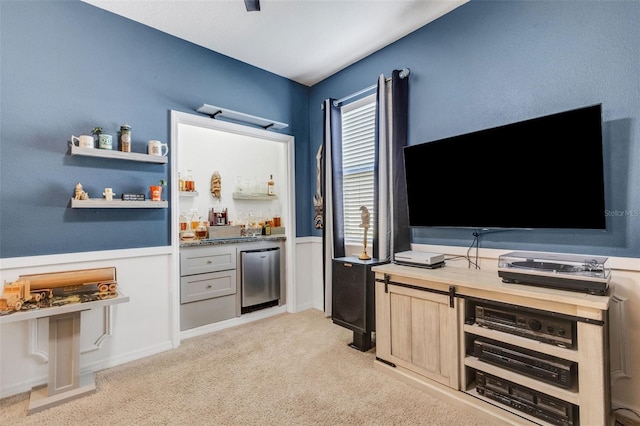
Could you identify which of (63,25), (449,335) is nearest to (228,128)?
(63,25)

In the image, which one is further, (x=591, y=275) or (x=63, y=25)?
(x=63, y=25)

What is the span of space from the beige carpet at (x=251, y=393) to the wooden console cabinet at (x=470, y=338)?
0.13 m

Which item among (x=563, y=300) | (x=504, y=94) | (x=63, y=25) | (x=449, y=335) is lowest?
(x=449, y=335)

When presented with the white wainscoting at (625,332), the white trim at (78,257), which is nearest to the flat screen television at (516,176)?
the white wainscoting at (625,332)

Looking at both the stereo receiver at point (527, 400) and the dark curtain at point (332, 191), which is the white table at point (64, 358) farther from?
the stereo receiver at point (527, 400)

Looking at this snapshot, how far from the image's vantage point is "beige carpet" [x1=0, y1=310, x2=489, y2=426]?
1.84m

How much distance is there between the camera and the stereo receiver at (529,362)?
1607 mm

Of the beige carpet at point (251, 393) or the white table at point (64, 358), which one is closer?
the beige carpet at point (251, 393)

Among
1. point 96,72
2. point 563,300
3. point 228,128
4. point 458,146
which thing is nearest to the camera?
point 563,300

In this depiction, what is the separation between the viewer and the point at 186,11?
2635 millimetres

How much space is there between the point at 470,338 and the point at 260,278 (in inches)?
94.3

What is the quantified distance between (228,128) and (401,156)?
186cm

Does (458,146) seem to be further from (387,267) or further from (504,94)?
(387,267)

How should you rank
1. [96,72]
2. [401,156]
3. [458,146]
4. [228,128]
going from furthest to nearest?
1. [228,128]
2. [401,156]
3. [96,72]
4. [458,146]
